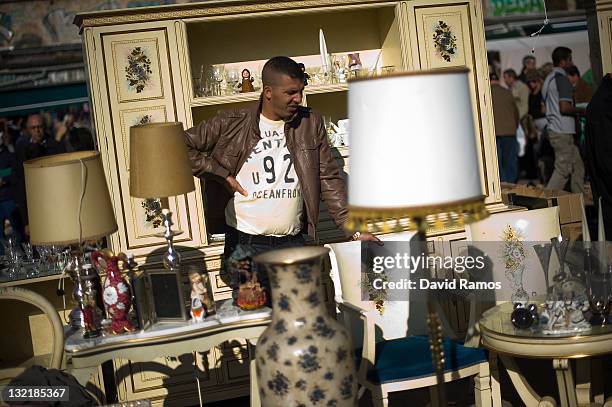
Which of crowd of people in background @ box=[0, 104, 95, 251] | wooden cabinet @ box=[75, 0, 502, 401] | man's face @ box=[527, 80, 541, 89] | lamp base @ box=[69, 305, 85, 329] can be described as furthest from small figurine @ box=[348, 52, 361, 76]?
man's face @ box=[527, 80, 541, 89]

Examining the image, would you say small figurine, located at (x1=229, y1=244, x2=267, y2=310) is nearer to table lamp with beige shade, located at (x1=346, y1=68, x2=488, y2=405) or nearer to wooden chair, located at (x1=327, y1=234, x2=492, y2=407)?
wooden chair, located at (x1=327, y1=234, x2=492, y2=407)

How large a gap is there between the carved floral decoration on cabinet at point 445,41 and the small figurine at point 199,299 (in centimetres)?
220

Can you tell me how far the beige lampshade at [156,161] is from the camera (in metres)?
3.62

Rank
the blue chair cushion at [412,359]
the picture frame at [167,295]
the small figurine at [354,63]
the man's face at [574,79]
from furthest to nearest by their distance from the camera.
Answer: the man's face at [574,79]
the small figurine at [354,63]
the blue chair cushion at [412,359]
the picture frame at [167,295]

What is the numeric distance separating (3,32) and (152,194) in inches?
370

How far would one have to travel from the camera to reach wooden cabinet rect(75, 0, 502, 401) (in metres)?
4.67

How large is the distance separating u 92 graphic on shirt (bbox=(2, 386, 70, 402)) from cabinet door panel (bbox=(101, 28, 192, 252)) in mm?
1524

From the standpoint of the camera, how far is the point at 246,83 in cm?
512

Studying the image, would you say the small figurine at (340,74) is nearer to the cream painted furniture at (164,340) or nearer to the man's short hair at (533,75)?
Answer: the cream painted furniture at (164,340)

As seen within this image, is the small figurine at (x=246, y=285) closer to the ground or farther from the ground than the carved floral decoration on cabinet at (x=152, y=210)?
closer to the ground

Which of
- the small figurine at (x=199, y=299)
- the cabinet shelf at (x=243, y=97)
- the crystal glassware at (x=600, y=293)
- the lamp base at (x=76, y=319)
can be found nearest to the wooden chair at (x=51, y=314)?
the lamp base at (x=76, y=319)

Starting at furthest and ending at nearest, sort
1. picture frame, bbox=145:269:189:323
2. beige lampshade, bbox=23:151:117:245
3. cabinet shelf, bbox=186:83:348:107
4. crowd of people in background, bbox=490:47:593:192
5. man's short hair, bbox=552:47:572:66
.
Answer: crowd of people in background, bbox=490:47:593:192 < man's short hair, bbox=552:47:572:66 < cabinet shelf, bbox=186:83:348:107 < picture frame, bbox=145:269:189:323 < beige lampshade, bbox=23:151:117:245

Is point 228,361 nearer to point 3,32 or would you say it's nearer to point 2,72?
point 2,72

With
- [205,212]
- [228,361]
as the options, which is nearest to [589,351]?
[228,361]
